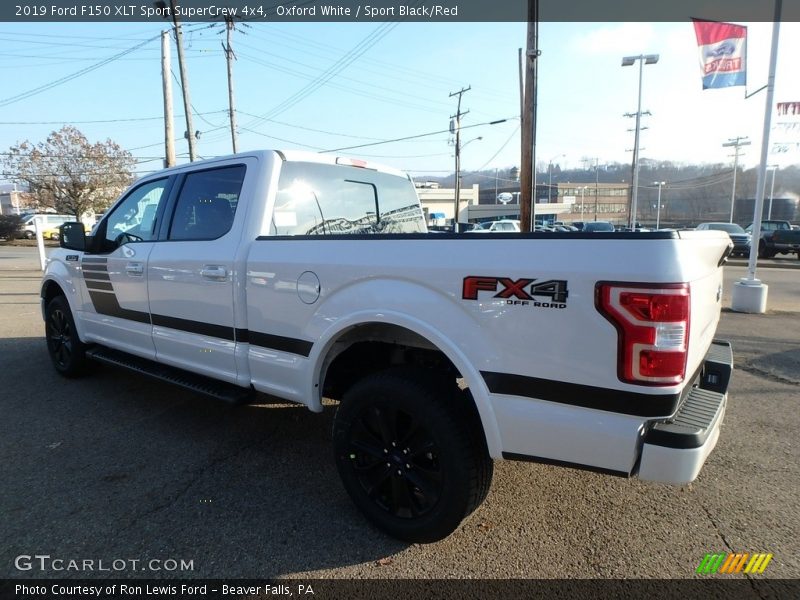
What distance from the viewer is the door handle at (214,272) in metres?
3.19

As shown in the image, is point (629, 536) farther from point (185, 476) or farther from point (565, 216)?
point (565, 216)

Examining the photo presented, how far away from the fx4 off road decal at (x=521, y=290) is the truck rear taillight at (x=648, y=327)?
0.14m

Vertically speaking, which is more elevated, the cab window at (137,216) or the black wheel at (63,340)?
the cab window at (137,216)

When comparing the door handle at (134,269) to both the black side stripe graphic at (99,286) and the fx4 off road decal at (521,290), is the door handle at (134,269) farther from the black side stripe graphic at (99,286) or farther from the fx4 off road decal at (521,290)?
the fx4 off road decal at (521,290)

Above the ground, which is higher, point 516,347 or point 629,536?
point 516,347

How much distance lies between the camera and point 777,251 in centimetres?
2573

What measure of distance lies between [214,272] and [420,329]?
5.38 ft

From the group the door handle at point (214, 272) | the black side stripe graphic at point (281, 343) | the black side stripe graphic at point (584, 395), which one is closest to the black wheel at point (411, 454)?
the black side stripe graphic at point (584, 395)

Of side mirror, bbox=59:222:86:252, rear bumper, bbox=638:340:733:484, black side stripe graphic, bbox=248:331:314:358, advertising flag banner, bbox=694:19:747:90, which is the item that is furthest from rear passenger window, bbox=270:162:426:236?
advertising flag banner, bbox=694:19:747:90

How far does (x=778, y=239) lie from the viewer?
2555 centimetres

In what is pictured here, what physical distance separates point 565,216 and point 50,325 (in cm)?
9531

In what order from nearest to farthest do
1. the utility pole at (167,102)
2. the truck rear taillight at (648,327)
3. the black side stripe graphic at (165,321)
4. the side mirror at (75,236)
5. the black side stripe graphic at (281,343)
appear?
1. the truck rear taillight at (648,327)
2. the black side stripe graphic at (281,343)
3. the black side stripe graphic at (165,321)
4. the side mirror at (75,236)
5. the utility pole at (167,102)

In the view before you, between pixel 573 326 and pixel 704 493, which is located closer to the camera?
pixel 573 326

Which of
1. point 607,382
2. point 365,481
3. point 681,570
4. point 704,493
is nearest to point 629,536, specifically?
point 681,570
